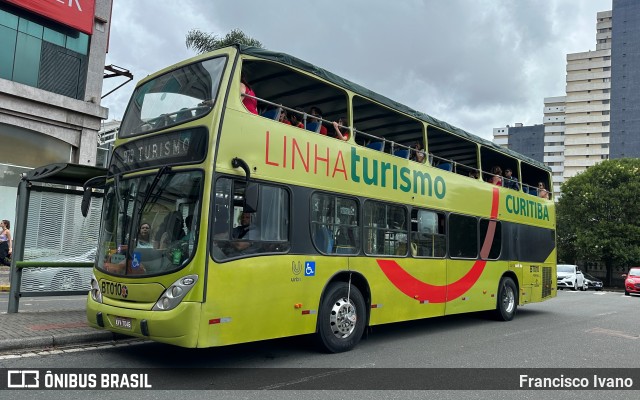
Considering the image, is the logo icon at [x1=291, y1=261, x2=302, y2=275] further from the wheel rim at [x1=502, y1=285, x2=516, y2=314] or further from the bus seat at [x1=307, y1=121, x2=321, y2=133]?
the wheel rim at [x1=502, y1=285, x2=516, y2=314]

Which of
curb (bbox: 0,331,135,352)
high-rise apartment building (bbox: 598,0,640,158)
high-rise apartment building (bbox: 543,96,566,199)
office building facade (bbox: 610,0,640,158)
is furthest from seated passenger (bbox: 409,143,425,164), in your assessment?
high-rise apartment building (bbox: 543,96,566,199)

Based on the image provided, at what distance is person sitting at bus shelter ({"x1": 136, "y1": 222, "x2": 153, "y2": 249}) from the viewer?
20.6 ft

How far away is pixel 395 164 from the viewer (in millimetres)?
9094

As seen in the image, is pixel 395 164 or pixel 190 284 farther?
pixel 395 164

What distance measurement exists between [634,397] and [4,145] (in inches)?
753

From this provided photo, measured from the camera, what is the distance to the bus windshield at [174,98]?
659 cm

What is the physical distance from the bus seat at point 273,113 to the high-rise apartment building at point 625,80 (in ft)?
317

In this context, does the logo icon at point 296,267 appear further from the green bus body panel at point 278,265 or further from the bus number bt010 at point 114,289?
the bus number bt010 at point 114,289

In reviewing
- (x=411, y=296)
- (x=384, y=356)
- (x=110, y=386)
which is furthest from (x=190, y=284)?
(x=411, y=296)

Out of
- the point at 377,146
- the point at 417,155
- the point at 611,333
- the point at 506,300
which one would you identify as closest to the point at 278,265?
the point at 377,146

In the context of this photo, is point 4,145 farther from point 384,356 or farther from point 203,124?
point 384,356

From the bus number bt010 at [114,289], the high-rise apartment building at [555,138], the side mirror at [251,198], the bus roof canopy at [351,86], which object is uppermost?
the high-rise apartment building at [555,138]

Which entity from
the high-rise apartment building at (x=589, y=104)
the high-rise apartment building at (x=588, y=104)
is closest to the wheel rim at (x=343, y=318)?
the high-rise apartment building at (x=589, y=104)

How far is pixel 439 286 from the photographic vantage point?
983 centimetres
